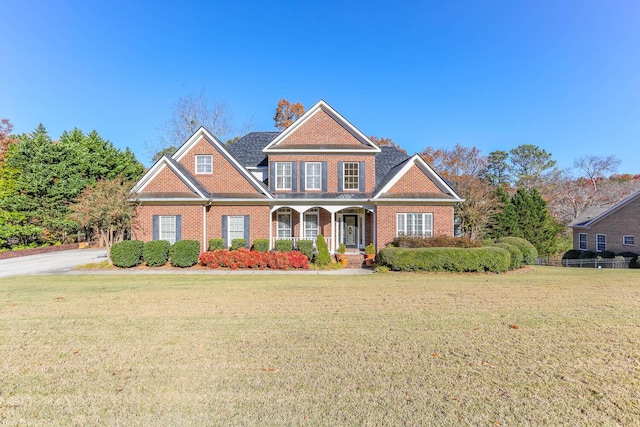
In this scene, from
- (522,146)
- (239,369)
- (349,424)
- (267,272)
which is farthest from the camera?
(522,146)

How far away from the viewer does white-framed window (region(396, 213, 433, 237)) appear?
57.8ft

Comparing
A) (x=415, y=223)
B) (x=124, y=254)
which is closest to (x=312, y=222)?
(x=415, y=223)

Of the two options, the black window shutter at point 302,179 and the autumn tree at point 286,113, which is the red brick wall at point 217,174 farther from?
the autumn tree at point 286,113

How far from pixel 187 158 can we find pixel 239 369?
16.2 meters

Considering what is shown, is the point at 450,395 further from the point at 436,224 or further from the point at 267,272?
the point at 436,224

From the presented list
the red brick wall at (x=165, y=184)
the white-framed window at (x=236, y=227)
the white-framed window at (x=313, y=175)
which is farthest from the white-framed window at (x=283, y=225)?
the red brick wall at (x=165, y=184)

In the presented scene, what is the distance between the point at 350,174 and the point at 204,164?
8.45 meters

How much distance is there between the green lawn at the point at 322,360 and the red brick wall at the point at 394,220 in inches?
353

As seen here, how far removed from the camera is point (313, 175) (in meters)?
18.8

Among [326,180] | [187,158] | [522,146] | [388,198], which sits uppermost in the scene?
[522,146]

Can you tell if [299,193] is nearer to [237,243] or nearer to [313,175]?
[313,175]

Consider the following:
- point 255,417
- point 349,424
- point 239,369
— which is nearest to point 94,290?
point 239,369

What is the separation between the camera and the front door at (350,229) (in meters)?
19.8

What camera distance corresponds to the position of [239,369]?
14.1 ft
